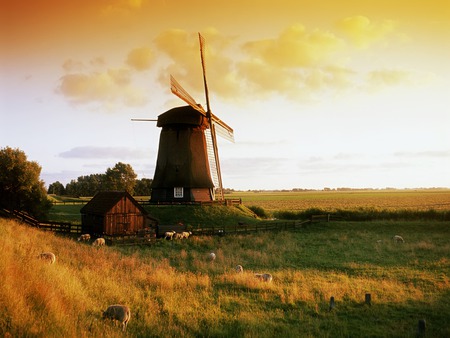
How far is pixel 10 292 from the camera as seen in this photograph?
8.52 m

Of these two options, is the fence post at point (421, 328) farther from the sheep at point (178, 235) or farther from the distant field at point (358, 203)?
the distant field at point (358, 203)

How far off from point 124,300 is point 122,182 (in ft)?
199

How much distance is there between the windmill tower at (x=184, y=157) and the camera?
44250 mm

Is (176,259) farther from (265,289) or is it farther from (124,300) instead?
(124,300)

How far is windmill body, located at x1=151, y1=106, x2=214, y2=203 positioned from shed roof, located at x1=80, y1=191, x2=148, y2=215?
951cm

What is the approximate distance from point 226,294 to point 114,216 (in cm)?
2154

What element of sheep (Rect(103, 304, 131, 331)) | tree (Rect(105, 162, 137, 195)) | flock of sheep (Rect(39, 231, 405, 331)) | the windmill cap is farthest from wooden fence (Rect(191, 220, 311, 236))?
tree (Rect(105, 162, 137, 195))

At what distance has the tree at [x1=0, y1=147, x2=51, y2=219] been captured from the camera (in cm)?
3591

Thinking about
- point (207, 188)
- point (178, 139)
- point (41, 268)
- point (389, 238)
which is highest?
point (178, 139)

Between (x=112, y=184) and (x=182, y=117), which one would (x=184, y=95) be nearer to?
(x=182, y=117)

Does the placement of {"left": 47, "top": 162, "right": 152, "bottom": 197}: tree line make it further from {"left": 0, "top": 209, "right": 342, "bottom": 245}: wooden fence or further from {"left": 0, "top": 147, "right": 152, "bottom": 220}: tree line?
{"left": 0, "top": 209, "right": 342, "bottom": 245}: wooden fence

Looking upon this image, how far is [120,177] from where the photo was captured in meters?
71.4

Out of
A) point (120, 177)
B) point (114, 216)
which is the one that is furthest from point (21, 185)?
point (120, 177)

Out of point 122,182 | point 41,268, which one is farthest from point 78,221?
point 41,268
